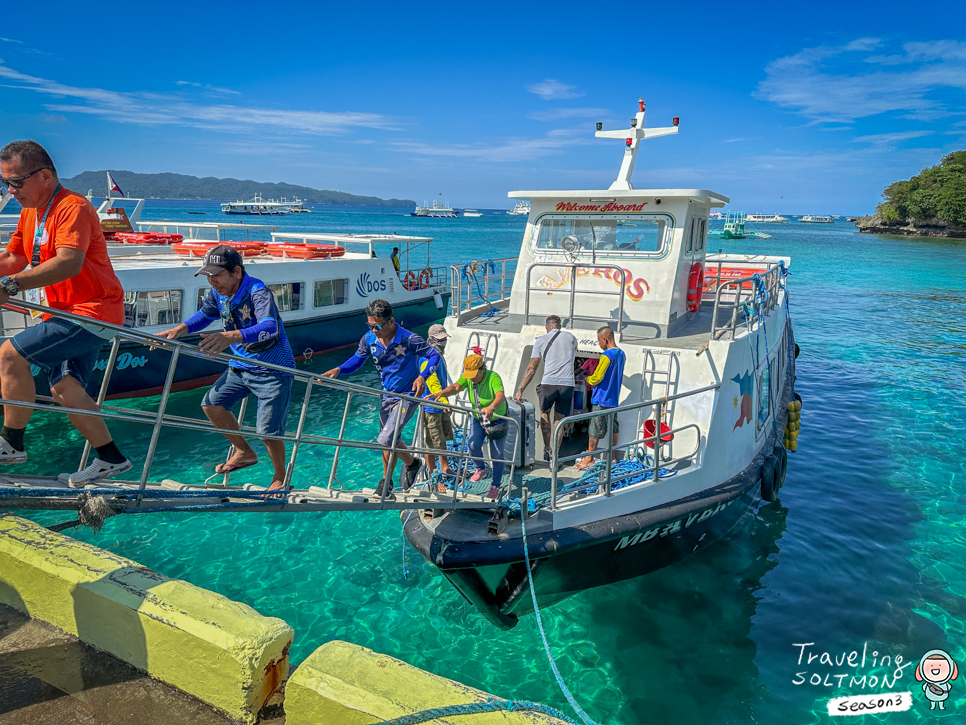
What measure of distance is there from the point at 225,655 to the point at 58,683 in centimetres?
127

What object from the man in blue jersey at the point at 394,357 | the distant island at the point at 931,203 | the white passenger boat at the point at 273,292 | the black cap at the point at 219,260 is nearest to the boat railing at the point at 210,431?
the man in blue jersey at the point at 394,357

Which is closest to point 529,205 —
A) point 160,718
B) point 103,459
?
point 103,459

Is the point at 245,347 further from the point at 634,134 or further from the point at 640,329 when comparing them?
the point at 634,134

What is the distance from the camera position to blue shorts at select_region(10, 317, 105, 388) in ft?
10.3

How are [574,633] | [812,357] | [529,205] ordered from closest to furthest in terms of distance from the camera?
1. [574,633]
2. [529,205]
3. [812,357]

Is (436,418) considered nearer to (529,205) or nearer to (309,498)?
(309,498)

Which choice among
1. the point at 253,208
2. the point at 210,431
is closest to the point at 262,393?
the point at 210,431

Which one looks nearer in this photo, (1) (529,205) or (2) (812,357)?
(1) (529,205)

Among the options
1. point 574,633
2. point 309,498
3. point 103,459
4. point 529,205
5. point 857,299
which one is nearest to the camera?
point 103,459

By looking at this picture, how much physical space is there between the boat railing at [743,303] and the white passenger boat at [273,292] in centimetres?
991

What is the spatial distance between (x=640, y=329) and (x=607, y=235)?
1.45 meters

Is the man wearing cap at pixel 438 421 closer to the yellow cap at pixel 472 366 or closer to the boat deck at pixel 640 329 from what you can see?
the yellow cap at pixel 472 366

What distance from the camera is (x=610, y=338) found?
693 cm

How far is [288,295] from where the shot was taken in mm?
18094
